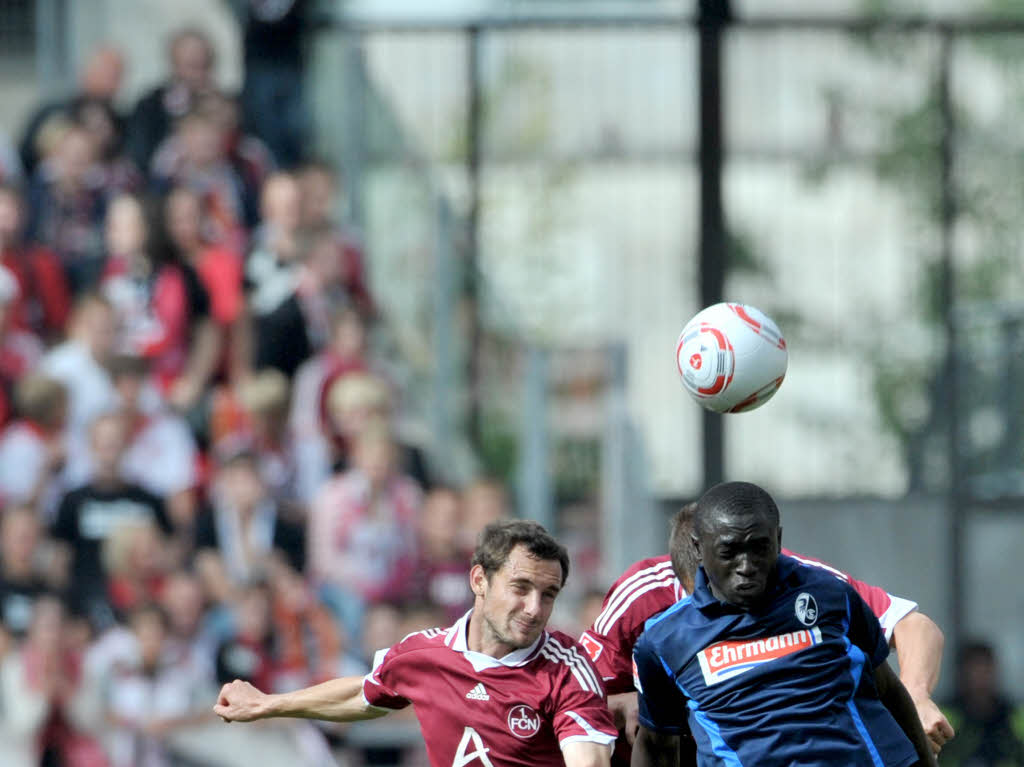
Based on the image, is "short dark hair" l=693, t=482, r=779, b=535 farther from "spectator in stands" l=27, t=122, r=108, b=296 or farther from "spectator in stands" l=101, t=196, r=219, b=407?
"spectator in stands" l=27, t=122, r=108, b=296

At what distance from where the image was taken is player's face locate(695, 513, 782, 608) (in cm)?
366

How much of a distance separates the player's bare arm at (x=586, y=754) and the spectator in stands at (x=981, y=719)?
6.23m

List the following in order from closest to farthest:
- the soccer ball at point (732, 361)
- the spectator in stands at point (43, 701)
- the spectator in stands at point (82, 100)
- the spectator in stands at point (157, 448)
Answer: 1. the soccer ball at point (732, 361)
2. the spectator in stands at point (43, 701)
3. the spectator in stands at point (157, 448)
4. the spectator in stands at point (82, 100)

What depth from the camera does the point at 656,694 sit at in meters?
3.93

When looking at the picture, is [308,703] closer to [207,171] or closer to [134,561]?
[134,561]

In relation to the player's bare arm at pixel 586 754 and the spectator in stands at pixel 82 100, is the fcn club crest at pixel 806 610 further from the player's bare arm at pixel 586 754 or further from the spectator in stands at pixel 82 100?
the spectator in stands at pixel 82 100

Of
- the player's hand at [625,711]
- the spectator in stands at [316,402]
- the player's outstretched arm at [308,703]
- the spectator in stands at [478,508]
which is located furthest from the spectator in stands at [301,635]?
the player's hand at [625,711]

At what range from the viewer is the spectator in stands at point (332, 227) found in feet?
30.7

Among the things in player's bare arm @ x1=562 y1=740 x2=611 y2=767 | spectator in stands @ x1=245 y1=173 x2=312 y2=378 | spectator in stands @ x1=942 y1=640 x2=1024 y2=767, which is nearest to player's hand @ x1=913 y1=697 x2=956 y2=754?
player's bare arm @ x1=562 y1=740 x2=611 y2=767

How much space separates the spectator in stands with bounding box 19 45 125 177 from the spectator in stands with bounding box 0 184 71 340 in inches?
17.1

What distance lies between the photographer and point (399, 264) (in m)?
10.2

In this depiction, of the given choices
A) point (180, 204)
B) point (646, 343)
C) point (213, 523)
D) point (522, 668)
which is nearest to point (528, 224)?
point (646, 343)

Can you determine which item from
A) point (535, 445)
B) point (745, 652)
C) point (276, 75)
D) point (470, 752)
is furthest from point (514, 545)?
point (276, 75)

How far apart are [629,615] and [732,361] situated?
89 centimetres
